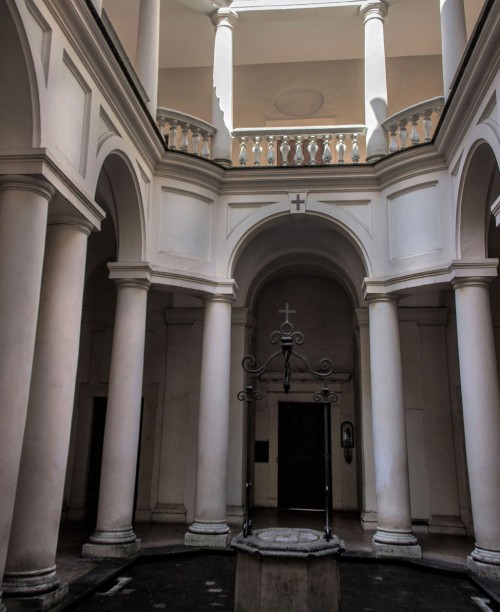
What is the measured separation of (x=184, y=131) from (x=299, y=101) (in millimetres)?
6022

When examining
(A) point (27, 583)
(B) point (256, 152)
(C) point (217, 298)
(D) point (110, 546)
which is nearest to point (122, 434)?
(D) point (110, 546)

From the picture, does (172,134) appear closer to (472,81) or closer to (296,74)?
(472,81)

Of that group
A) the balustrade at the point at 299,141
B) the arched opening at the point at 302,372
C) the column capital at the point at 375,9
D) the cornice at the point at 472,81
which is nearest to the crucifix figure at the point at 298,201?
the balustrade at the point at 299,141

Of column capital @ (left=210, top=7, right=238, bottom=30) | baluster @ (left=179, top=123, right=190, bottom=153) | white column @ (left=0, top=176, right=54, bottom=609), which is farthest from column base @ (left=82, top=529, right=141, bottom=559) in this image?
column capital @ (left=210, top=7, right=238, bottom=30)

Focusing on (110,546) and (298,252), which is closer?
(110,546)

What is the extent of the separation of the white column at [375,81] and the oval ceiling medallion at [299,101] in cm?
382

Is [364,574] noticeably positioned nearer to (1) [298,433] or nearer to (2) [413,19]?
(1) [298,433]

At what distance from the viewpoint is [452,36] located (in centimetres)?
997

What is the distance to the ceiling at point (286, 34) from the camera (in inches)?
534

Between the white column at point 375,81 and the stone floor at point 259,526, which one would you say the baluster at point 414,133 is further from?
the stone floor at point 259,526

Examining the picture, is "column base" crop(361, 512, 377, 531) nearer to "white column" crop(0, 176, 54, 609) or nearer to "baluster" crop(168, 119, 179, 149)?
"white column" crop(0, 176, 54, 609)

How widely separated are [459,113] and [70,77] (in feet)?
18.1

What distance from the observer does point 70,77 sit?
6.82 metres

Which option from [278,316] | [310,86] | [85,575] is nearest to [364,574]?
[85,575]
